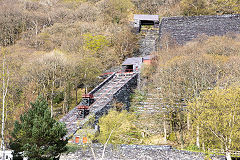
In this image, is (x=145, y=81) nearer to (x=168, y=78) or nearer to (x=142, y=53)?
(x=168, y=78)

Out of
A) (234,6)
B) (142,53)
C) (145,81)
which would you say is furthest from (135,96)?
(234,6)

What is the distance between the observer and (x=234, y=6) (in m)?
37.5

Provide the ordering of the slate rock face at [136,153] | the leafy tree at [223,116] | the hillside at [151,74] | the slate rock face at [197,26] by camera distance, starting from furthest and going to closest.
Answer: the slate rock face at [197,26], the hillside at [151,74], the slate rock face at [136,153], the leafy tree at [223,116]

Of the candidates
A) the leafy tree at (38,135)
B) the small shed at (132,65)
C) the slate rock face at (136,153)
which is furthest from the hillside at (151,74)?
the small shed at (132,65)

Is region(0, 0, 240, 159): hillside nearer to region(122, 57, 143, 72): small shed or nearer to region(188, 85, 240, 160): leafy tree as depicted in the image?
region(188, 85, 240, 160): leafy tree

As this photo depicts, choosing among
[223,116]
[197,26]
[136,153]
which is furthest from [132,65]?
[223,116]

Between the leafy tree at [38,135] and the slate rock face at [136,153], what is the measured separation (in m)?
2.43

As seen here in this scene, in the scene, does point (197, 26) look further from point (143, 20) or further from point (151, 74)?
point (143, 20)

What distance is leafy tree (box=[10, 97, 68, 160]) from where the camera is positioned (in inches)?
449

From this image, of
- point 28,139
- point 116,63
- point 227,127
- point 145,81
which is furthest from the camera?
point 116,63

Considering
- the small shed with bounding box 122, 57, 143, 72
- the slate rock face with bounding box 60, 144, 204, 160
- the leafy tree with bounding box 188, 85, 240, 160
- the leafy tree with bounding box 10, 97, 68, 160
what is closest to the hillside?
the leafy tree with bounding box 188, 85, 240, 160

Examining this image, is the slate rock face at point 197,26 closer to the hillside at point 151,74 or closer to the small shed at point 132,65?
the hillside at point 151,74

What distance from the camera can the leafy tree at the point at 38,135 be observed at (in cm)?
1141

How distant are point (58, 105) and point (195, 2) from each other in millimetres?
23804
